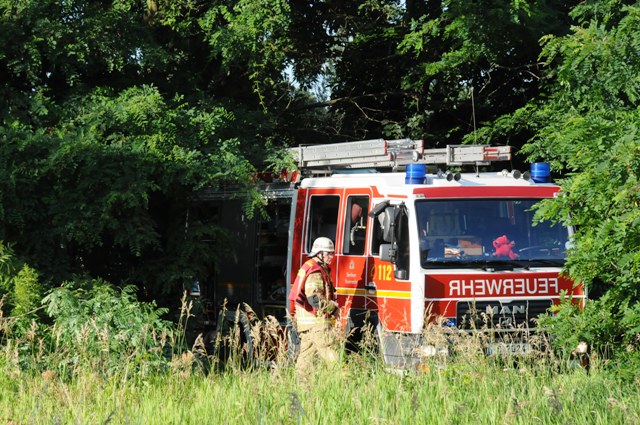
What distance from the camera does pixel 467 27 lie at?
51.6ft

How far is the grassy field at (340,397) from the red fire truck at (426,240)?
2030mm

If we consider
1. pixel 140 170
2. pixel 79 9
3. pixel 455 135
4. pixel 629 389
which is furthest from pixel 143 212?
pixel 455 135

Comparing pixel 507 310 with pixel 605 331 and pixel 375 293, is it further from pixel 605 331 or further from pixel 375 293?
pixel 605 331

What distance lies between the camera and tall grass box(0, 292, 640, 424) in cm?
639

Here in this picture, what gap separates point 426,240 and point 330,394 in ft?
12.7

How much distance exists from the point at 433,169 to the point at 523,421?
7.06 meters

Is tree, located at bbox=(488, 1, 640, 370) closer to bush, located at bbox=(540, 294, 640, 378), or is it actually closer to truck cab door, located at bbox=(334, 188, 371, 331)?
bush, located at bbox=(540, 294, 640, 378)

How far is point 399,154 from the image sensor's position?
12289 mm

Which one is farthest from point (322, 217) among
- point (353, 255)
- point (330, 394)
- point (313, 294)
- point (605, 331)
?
point (330, 394)

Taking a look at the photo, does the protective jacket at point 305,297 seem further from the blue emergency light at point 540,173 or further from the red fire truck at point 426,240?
the blue emergency light at point 540,173

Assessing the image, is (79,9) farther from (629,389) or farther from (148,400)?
(629,389)

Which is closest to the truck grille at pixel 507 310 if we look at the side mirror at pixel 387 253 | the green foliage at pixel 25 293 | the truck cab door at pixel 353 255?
the side mirror at pixel 387 253

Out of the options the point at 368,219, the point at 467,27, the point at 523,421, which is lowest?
the point at 523,421

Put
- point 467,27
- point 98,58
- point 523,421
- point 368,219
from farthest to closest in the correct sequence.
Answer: point 467,27, point 98,58, point 368,219, point 523,421
